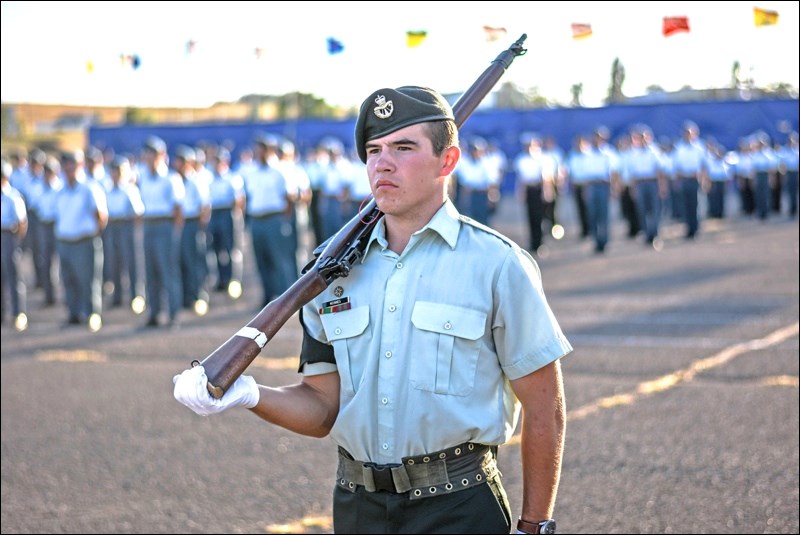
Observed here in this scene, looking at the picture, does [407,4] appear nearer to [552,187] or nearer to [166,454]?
[166,454]

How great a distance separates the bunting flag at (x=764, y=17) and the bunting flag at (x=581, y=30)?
3.04 ft

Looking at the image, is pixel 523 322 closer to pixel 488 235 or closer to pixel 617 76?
pixel 488 235

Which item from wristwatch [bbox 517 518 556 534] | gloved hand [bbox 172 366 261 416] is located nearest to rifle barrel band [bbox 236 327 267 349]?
gloved hand [bbox 172 366 261 416]

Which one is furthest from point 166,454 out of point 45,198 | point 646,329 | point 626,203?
point 626,203

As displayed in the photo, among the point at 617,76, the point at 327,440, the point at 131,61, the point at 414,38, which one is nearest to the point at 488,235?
the point at 414,38

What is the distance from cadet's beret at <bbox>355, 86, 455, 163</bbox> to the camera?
3.07 metres

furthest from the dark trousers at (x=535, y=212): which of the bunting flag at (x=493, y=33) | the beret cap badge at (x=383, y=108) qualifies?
the beret cap badge at (x=383, y=108)

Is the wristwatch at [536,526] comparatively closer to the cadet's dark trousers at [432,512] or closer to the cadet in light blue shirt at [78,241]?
the cadet's dark trousers at [432,512]

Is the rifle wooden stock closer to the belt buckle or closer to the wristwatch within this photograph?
the belt buckle

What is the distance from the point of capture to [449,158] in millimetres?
3168

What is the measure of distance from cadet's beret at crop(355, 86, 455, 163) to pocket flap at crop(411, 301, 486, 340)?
19.4 inches

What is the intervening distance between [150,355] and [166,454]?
404cm

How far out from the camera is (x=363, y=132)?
3178 millimetres

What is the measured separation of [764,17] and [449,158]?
3817 millimetres
